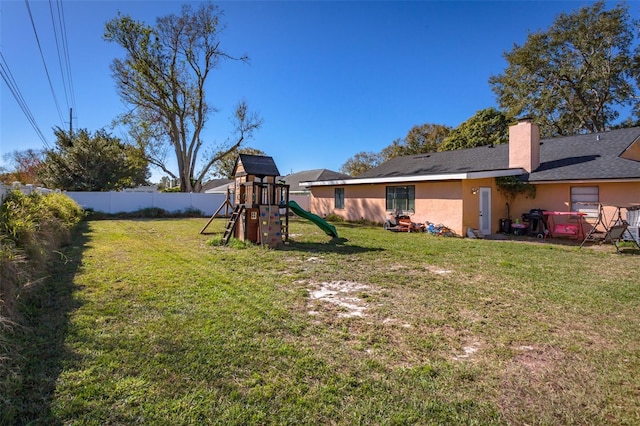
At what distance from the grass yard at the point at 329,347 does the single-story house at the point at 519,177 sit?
6.30 m

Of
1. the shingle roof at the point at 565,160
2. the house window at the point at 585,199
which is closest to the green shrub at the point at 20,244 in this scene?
the shingle roof at the point at 565,160

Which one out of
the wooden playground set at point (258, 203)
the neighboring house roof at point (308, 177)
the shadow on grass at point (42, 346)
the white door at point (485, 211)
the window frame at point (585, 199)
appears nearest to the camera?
the shadow on grass at point (42, 346)

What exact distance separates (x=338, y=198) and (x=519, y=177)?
28.3 feet

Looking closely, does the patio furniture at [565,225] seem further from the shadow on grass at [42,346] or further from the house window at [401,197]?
the shadow on grass at [42,346]

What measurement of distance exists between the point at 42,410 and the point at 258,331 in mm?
1680

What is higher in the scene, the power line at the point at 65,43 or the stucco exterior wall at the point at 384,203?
the power line at the point at 65,43

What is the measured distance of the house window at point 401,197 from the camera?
1383 centimetres

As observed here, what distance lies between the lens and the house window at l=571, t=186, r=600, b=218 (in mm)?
11267

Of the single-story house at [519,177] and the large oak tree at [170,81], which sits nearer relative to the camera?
the single-story house at [519,177]

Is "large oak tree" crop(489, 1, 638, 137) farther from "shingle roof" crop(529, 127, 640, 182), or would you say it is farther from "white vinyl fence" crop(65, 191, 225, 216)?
"white vinyl fence" crop(65, 191, 225, 216)

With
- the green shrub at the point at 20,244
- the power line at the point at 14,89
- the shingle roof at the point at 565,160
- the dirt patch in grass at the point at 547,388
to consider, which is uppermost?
the power line at the point at 14,89

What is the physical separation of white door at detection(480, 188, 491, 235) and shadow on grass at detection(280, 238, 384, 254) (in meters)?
6.11

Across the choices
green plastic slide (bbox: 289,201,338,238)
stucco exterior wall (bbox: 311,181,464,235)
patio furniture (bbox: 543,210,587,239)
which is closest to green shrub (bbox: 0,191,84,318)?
green plastic slide (bbox: 289,201,338,238)

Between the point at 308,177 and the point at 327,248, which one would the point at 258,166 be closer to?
the point at 327,248
